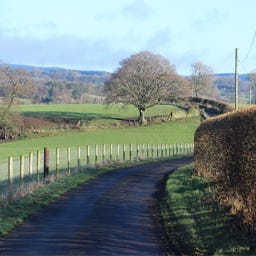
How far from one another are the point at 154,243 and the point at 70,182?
12384 millimetres

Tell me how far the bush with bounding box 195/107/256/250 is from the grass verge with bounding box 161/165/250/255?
32cm

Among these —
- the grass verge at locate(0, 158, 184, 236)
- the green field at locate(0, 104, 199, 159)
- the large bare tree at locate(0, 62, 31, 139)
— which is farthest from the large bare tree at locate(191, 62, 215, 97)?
the grass verge at locate(0, 158, 184, 236)

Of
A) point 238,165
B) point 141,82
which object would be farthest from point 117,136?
point 238,165

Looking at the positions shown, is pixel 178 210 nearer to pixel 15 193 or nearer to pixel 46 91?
pixel 15 193

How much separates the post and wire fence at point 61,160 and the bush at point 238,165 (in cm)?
637

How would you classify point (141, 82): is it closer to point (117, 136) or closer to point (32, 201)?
point (117, 136)

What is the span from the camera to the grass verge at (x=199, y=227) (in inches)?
372

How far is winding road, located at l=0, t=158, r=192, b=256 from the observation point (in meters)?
9.74

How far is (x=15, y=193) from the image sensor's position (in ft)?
55.6

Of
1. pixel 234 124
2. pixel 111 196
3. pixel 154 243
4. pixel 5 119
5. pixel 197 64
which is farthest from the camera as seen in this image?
pixel 197 64

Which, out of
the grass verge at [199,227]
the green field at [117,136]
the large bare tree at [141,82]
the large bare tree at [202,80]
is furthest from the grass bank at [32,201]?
the large bare tree at [202,80]

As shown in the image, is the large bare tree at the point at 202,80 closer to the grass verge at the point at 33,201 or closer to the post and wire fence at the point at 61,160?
the post and wire fence at the point at 61,160

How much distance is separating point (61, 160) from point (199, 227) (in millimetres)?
30465

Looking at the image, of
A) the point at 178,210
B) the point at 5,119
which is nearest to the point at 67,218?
the point at 178,210
